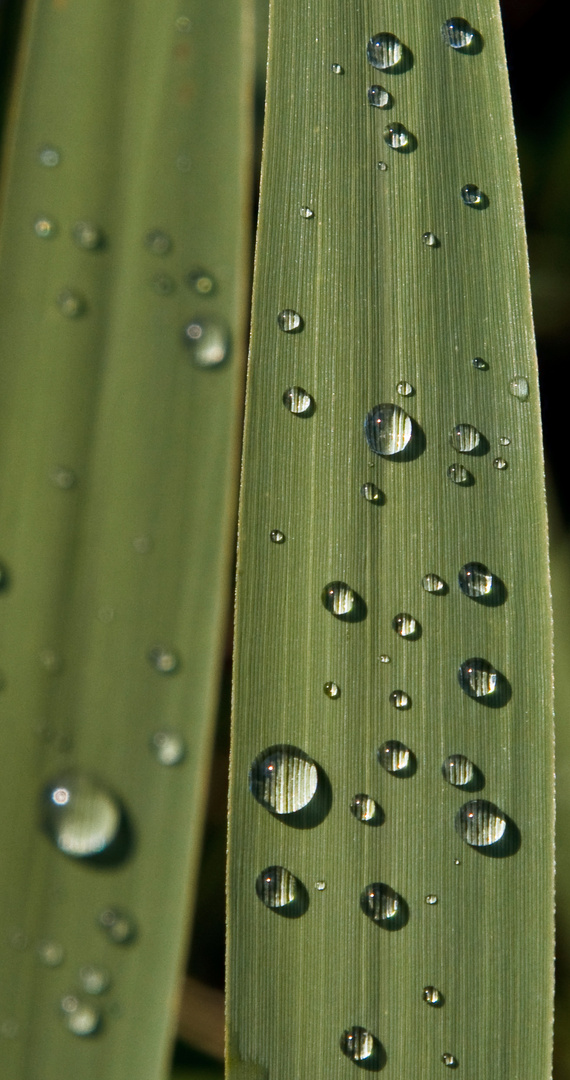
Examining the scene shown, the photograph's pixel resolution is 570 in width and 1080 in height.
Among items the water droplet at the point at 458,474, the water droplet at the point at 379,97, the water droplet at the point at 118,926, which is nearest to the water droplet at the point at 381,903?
the water droplet at the point at 118,926

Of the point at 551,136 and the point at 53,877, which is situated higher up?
the point at 551,136

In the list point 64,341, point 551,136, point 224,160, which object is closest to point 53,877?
point 64,341

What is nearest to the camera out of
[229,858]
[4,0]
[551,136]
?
[229,858]

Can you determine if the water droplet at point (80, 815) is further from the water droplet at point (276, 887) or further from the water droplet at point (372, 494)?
the water droplet at point (372, 494)

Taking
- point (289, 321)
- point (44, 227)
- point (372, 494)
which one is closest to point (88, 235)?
point (44, 227)

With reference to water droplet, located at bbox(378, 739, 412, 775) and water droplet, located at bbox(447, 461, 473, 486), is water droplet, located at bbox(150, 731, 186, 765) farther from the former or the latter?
water droplet, located at bbox(447, 461, 473, 486)

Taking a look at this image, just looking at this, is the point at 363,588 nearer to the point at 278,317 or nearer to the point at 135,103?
the point at 278,317

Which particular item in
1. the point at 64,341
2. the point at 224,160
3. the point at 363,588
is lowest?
the point at 363,588
